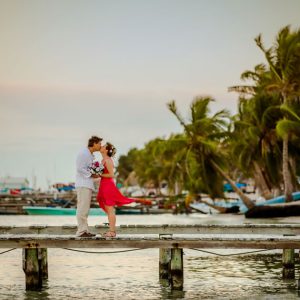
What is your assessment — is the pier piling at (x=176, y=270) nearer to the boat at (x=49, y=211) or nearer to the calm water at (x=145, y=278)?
the calm water at (x=145, y=278)

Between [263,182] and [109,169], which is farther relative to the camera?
[263,182]

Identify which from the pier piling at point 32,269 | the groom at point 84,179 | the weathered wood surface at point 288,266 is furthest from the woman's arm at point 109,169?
the weathered wood surface at point 288,266

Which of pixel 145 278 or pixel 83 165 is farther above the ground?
pixel 83 165

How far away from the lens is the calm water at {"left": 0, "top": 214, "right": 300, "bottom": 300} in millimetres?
15969

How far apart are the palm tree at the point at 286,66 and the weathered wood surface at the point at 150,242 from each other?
1329 inches

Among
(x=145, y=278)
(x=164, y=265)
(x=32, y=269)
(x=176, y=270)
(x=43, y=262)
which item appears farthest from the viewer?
(x=145, y=278)

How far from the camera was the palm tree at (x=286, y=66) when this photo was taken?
48219 millimetres

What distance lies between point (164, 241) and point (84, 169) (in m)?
2.09

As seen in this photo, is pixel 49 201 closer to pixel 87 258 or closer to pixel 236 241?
pixel 87 258

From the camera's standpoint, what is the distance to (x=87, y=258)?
2386cm

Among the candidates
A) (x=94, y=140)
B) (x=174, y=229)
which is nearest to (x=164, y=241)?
(x=94, y=140)

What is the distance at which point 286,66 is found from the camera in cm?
4856

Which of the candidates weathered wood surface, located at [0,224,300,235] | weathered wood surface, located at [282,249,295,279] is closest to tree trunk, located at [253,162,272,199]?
weathered wood surface, located at [0,224,300,235]

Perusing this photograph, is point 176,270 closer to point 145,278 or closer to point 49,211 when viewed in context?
point 145,278
